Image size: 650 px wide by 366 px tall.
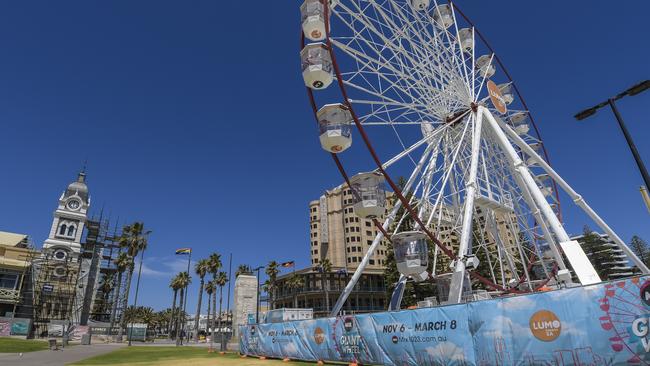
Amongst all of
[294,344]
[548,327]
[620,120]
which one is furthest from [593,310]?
[294,344]

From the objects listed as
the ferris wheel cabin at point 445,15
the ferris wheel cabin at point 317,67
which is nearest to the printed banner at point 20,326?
the ferris wheel cabin at point 317,67

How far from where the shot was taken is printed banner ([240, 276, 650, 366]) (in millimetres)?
7504

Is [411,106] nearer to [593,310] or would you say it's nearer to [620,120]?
[620,120]

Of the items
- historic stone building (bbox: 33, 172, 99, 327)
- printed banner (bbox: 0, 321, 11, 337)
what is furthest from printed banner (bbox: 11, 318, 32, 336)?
historic stone building (bbox: 33, 172, 99, 327)

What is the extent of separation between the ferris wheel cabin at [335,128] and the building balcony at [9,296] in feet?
209

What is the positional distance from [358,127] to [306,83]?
3.37m

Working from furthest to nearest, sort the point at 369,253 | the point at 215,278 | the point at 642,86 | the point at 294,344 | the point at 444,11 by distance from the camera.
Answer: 1. the point at 215,278
2. the point at 444,11
3. the point at 369,253
4. the point at 294,344
5. the point at 642,86

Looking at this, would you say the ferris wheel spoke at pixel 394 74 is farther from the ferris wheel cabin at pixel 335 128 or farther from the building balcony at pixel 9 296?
the building balcony at pixel 9 296

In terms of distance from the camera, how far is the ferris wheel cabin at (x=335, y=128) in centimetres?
1942

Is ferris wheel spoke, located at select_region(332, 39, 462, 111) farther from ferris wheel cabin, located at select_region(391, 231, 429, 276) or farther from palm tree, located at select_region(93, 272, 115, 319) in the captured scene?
palm tree, located at select_region(93, 272, 115, 319)

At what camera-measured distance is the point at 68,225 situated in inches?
2857

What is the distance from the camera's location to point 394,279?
47.3m

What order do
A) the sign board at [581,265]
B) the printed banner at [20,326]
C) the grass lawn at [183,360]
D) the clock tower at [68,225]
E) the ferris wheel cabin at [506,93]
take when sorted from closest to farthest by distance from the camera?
the sign board at [581,265]
the grass lawn at [183,360]
the ferris wheel cabin at [506,93]
the printed banner at [20,326]
the clock tower at [68,225]

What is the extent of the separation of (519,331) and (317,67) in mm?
14044
